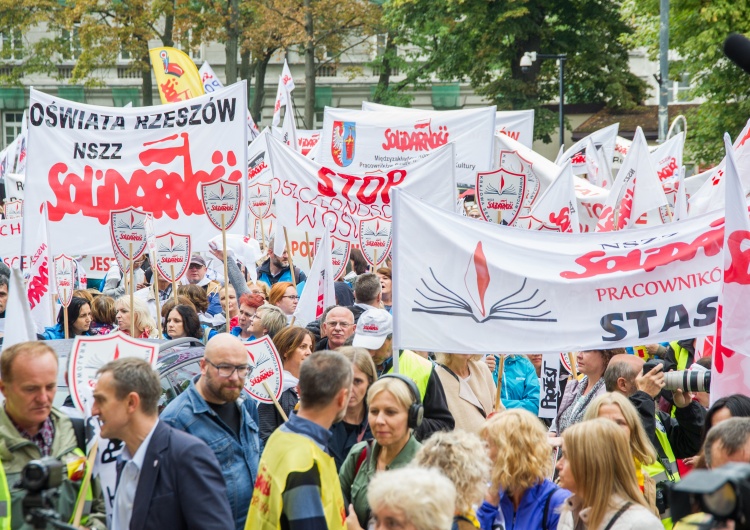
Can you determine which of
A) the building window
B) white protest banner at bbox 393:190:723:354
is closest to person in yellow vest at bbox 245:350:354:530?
white protest banner at bbox 393:190:723:354

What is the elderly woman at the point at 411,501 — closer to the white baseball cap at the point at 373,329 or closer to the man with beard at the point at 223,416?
the man with beard at the point at 223,416

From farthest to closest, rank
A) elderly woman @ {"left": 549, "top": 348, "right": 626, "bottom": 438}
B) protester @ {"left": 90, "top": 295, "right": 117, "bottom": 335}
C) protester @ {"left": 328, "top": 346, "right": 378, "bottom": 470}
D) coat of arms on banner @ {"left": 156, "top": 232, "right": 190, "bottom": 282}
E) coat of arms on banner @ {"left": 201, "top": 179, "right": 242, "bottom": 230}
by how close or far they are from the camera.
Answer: coat of arms on banner @ {"left": 201, "top": 179, "right": 242, "bottom": 230} < coat of arms on banner @ {"left": 156, "top": 232, "right": 190, "bottom": 282} < protester @ {"left": 90, "top": 295, "right": 117, "bottom": 335} < elderly woman @ {"left": 549, "top": 348, "right": 626, "bottom": 438} < protester @ {"left": 328, "top": 346, "right": 378, "bottom": 470}

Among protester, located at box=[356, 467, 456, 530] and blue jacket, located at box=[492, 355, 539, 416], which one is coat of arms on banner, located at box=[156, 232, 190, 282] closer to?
blue jacket, located at box=[492, 355, 539, 416]

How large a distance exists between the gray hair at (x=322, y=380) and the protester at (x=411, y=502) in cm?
86

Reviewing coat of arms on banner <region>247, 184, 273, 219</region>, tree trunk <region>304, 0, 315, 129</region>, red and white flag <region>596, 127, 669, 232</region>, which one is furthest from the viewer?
tree trunk <region>304, 0, 315, 129</region>

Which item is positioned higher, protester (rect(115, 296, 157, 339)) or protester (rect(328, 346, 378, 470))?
protester (rect(328, 346, 378, 470))

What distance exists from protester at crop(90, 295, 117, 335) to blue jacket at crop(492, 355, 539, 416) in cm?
351

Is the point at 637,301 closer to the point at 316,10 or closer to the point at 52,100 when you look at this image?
the point at 52,100

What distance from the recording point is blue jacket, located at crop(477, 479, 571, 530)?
15.1 ft

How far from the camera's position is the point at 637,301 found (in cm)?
636

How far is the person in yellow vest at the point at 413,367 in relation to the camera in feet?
18.8

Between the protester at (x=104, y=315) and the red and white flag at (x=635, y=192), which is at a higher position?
the red and white flag at (x=635, y=192)

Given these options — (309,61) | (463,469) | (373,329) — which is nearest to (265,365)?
(373,329)

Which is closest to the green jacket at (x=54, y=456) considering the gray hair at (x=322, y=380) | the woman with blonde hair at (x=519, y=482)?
the gray hair at (x=322, y=380)
